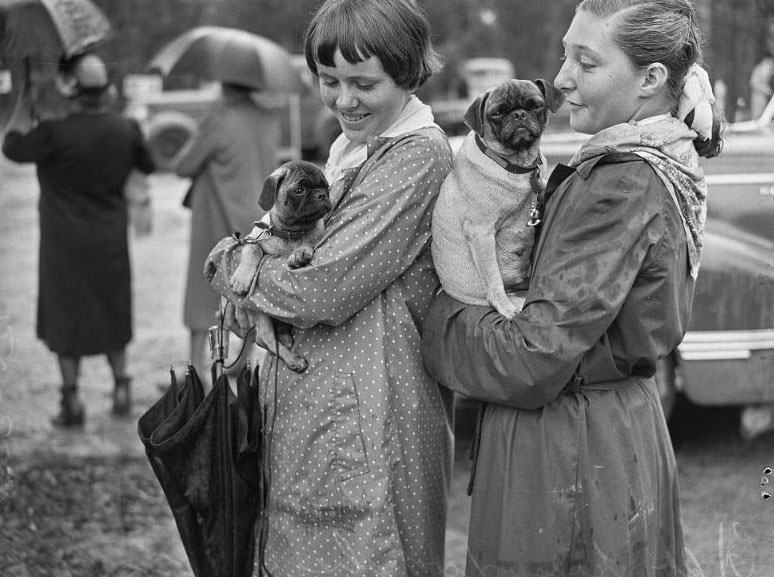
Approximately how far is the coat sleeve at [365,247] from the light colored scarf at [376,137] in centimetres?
7

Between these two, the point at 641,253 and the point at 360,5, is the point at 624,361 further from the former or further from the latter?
the point at 360,5

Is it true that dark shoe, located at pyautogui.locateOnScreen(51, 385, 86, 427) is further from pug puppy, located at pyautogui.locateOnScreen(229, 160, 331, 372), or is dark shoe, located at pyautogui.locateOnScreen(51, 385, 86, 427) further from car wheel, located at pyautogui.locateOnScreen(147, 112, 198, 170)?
car wheel, located at pyautogui.locateOnScreen(147, 112, 198, 170)

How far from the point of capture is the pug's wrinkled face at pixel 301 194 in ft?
8.00

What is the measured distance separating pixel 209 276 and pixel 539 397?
952mm

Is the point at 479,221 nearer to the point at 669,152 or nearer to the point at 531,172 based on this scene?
the point at 531,172

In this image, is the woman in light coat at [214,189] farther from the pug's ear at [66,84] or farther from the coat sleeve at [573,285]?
the coat sleeve at [573,285]

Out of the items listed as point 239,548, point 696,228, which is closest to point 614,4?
point 696,228

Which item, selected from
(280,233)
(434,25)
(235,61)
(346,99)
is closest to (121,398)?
(235,61)

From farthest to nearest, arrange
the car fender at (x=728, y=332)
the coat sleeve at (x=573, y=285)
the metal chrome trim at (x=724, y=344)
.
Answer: the metal chrome trim at (x=724, y=344) < the car fender at (x=728, y=332) < the coat sleeve at (x=573, y=285)

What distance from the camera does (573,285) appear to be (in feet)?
6.74

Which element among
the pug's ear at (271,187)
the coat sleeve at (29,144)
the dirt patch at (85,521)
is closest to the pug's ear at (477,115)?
the pug's ear at (271,187)

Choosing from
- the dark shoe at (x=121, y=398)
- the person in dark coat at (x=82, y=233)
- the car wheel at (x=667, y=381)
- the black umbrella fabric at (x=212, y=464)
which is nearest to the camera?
the black umbrella fabric at (x=212, y=464)

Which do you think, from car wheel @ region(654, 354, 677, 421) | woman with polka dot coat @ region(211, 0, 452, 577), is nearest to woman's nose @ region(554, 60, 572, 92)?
woman with polka dot coat @ region(211, 0, 452, 577)

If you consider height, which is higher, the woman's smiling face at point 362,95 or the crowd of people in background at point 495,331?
the woman's smiling face at point 362,95
